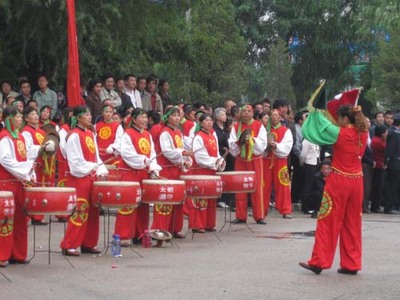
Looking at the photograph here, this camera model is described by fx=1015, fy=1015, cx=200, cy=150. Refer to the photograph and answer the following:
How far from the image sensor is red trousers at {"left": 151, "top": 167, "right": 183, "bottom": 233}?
44.9ft

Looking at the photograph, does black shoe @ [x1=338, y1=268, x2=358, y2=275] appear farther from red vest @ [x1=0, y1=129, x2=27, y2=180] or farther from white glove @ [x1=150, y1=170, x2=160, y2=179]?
red vest @ [x1=0, y1=129, x2=27, y2=180]

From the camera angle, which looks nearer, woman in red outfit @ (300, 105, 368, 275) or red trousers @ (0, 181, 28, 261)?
woman in red outfit @ (300, 105, 368, 275)

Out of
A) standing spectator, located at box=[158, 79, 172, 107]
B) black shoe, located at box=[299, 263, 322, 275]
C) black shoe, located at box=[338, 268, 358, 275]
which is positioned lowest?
black shoe, located at box=[338, 268, 358, 275]

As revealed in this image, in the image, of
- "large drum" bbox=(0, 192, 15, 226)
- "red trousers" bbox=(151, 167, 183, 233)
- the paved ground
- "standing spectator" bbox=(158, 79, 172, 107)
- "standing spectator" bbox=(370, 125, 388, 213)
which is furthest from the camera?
"standing spectator" bbox=(158, 79, 172, 107)

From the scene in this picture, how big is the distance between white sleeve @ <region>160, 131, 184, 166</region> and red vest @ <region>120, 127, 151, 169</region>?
685 mm

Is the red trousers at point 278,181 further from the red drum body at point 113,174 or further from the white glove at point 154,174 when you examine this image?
the red drum body at point 113,174

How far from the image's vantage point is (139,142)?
1308 centimetres

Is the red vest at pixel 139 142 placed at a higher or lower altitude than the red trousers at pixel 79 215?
higher

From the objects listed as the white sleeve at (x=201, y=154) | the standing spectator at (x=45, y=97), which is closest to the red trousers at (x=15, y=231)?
the white sleeve at (x=201, y=154)

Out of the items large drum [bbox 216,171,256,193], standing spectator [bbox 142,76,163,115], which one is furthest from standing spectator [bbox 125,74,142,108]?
large drum [bbox 216,171,256,193]

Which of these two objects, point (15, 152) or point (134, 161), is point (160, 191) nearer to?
point (134, 161)

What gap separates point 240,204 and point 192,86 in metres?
12.1

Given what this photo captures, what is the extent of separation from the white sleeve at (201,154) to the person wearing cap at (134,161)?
1.59 meters

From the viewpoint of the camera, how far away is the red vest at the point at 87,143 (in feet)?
39.6
